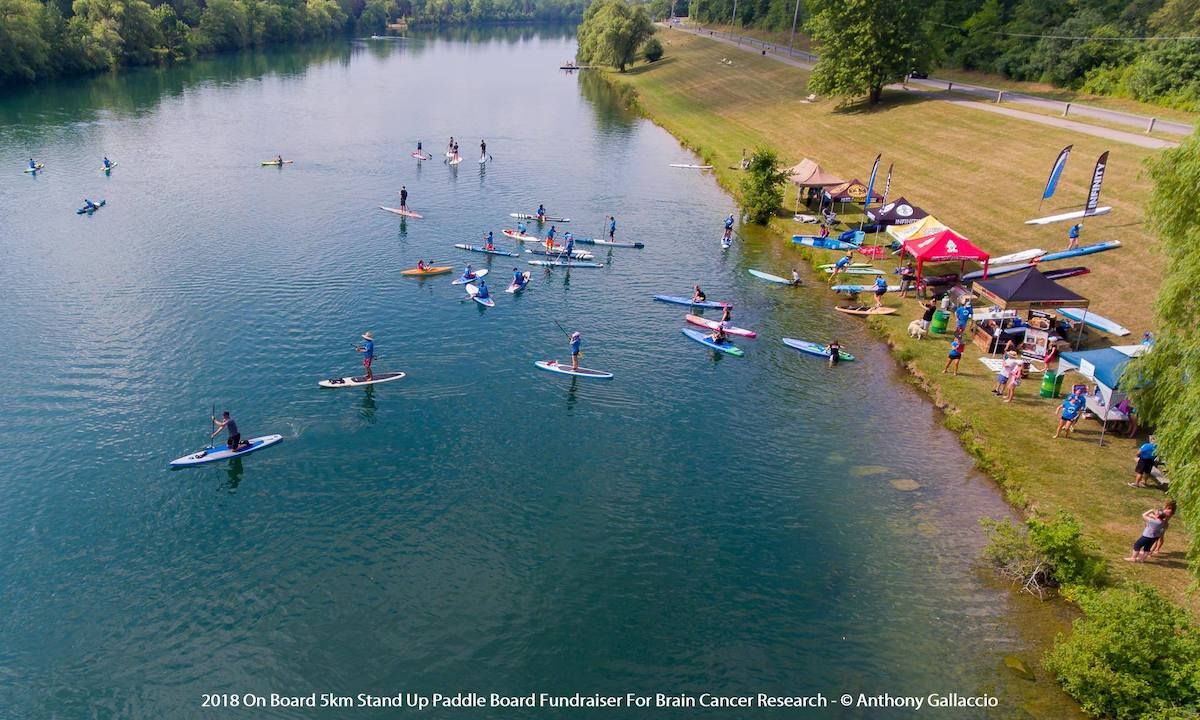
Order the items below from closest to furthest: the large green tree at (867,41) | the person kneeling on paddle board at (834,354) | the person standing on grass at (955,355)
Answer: the person standing on grass at (955,355) → the person kneeling on paddle board at (834,354) → the large green tree at (867,41)

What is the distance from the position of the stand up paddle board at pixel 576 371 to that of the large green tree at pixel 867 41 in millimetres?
62603

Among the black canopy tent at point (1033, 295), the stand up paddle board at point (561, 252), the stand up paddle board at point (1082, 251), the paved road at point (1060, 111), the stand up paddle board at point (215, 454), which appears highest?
the paved road at point (1060, 111)

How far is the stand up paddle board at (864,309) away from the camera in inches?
1809

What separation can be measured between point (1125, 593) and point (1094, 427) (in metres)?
13.8

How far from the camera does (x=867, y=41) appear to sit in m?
82.6

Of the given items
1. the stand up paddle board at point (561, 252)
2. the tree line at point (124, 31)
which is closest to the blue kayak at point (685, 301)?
the stand up paddle board at point (561, 252)

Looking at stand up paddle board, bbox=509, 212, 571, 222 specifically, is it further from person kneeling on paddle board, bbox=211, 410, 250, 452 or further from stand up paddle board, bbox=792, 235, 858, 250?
person kneeling on paddle board, bbox=211, 410, 250, 452

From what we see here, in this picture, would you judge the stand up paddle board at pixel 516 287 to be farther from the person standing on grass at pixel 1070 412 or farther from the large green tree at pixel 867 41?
the large green tree at pixel 867 41

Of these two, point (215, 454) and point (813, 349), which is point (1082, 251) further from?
point (215, 454)

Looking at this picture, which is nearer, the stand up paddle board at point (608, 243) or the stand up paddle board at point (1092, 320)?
the stand up paddle board at point (1092, 320)

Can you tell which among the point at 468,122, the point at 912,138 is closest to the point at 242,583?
the point at 912,138

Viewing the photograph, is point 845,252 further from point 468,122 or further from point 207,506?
point 468,122

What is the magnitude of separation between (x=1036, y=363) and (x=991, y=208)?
76.1ft

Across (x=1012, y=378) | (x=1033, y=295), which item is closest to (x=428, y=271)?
(x=1012, y=378)
